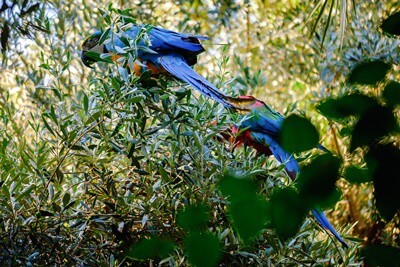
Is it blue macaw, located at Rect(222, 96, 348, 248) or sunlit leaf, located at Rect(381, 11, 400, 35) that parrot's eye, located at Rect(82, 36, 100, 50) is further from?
sunlit leaf, located at Rect(381, 11, 400, 35)

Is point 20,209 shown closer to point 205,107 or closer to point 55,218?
point 55,218

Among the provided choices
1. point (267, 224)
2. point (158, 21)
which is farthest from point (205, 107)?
point (158, 21)

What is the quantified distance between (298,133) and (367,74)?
83mm

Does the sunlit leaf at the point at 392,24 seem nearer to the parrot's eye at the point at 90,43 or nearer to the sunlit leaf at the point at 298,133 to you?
the sunlit leaf at the point at 298,133

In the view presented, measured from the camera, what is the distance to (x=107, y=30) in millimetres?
2035

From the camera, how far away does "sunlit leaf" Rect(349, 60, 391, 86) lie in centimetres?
63

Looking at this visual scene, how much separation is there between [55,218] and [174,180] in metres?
0.35

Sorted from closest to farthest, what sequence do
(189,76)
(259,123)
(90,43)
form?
(189,76) → (259,123) → (90,43)

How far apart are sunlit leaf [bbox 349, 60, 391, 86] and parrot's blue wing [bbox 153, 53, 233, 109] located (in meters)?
1.47

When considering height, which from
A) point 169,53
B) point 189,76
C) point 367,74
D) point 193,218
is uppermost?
point 169,53

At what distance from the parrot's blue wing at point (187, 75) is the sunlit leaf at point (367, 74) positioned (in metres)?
1.47

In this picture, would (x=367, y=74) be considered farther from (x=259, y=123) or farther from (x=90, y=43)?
(x=90, y=43)

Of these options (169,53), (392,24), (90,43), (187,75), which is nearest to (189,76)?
(187,75)

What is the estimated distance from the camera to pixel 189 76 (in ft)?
7.72
